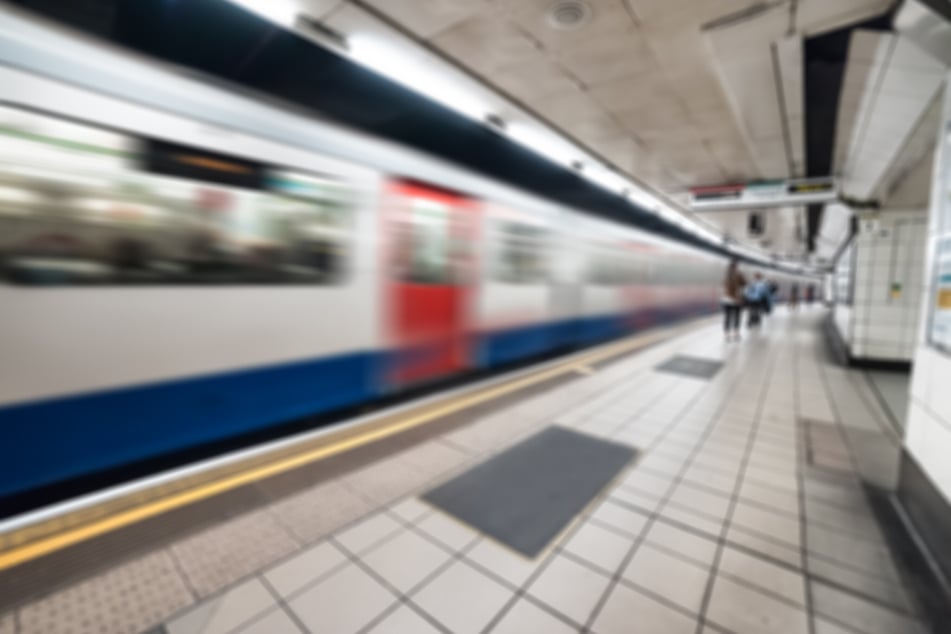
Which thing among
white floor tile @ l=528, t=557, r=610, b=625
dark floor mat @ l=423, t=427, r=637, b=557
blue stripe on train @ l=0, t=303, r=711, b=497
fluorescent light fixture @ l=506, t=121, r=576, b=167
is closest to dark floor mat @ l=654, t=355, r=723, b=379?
dark floor mat @ l=423, t=427, r=637, b=557

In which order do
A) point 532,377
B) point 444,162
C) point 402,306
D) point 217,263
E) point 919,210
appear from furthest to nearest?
point 919,210
point 532,377
point 444,162
point 402,306
point 217,263

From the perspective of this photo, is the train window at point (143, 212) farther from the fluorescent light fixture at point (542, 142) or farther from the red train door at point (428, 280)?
the fluorescent light fixture at point (542, 142)

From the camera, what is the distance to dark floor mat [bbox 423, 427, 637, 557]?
2244 millimetres

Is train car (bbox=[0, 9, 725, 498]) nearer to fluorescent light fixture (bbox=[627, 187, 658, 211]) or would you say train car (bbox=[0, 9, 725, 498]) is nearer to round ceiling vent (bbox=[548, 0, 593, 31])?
round ceiling vent (bbox=[548, 0, 593, 31])

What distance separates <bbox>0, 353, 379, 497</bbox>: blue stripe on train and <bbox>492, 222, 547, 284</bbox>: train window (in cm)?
248

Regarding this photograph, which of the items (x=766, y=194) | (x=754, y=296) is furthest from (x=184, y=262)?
(x=754, y=296)

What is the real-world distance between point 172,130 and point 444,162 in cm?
236

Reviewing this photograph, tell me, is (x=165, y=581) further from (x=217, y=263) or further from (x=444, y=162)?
(x=444, y=162)

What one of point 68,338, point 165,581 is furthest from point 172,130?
point 165,581

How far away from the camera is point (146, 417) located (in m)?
2.37

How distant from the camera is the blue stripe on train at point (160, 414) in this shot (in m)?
2.04

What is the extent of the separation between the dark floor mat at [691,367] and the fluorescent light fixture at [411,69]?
→ 4.44 m

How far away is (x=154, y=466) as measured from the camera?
2.69m

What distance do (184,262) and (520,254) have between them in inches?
147
